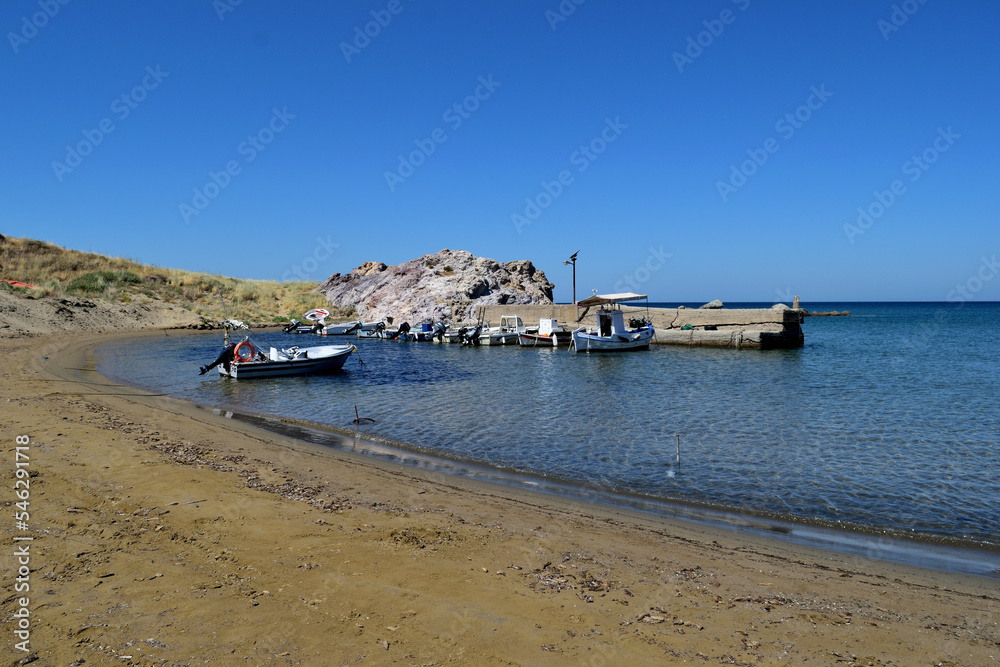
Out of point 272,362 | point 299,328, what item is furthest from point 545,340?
point 299,328

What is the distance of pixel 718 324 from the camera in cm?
4500

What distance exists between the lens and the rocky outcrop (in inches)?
2420

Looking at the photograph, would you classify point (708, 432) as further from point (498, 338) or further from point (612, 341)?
point (498, 338)

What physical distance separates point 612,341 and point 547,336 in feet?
21.4

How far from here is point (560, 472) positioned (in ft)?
36.4

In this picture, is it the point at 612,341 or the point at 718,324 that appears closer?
the point at 612,341

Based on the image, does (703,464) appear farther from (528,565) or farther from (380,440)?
(380,440)

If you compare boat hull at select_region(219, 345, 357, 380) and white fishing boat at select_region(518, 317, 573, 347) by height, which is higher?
white fishing boat at select_region(518, 317, 573, 347)

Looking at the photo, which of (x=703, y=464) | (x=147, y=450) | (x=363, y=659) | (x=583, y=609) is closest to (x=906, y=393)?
(x=703, y=464)

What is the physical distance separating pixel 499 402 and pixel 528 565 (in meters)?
13.1

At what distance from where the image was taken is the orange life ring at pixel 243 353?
25.2m

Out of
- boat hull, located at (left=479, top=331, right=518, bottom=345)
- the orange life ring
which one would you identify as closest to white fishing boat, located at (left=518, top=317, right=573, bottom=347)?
boat hull, located at (left=479, top=331, right=518, bottom=345)

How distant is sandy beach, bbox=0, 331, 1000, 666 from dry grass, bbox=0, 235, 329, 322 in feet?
168

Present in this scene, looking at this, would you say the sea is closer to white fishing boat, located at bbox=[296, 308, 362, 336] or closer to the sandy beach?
the sandy beach
